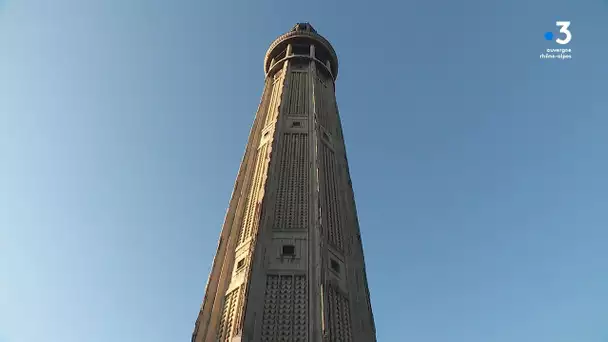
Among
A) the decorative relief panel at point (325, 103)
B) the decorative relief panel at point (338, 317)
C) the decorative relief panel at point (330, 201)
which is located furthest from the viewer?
the decorative relief panel at point (325, 103)

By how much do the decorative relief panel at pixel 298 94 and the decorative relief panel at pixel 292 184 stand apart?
2.57 m

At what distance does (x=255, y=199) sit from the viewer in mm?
21625

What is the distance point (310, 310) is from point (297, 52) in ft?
71.6

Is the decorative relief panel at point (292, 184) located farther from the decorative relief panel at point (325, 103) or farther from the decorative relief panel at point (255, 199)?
the decorative relief panel at point (325, 103)

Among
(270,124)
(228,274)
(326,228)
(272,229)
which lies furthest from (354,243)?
(270,124)

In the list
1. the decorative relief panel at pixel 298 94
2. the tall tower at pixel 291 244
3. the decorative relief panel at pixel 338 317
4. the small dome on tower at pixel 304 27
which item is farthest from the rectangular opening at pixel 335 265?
the small dome on tower at pixel 304 27

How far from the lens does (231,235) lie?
21.0 m

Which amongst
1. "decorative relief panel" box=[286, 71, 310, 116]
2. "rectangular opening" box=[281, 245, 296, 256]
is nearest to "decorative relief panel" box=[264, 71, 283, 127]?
"decorative relief panel" box=[286, 71, 310, 116]

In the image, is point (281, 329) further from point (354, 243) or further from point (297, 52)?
point (297, 52)

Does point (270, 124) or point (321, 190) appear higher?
point (270, 124)

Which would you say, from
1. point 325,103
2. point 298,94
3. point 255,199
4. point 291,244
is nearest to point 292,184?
point 255,199

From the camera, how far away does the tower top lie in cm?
3406

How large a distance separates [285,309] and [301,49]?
2195 centimetres

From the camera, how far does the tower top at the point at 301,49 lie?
1341 inches
